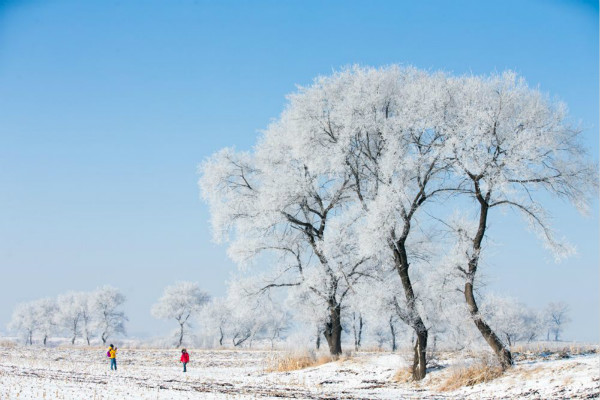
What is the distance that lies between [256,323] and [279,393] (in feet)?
292

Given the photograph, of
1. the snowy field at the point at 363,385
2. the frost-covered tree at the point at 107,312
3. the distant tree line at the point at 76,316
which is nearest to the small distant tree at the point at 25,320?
the distant tree line at the point at 76,316

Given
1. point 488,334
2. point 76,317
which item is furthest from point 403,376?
point 76,317

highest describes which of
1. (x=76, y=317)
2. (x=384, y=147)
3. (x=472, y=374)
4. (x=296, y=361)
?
(x=384, y=147)

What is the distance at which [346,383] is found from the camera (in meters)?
21.1

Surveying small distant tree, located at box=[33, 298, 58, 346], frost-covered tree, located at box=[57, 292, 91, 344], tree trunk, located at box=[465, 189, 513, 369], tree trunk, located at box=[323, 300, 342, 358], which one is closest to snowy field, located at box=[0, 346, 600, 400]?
tree trunk, located at box=[465, 189, 513, 369]

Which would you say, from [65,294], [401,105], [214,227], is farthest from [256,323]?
[401,105]

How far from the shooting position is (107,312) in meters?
103

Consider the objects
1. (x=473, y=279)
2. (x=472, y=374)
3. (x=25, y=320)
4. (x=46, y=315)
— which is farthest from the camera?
(x=25, y=320)

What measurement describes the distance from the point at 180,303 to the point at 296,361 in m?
75.7

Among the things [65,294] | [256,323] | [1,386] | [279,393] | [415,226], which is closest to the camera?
[1,386]

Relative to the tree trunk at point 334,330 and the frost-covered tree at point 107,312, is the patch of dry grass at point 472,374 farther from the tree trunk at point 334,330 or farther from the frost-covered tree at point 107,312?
the frost-covered tree at point 107,312

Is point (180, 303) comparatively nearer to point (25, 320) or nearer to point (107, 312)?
point (107, 312)

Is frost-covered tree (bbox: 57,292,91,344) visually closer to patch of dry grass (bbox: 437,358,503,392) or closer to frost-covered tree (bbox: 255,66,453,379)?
frost-covered tree (bbox: 255,66,453,379)

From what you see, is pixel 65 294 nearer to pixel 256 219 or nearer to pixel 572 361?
pixel 256 219
